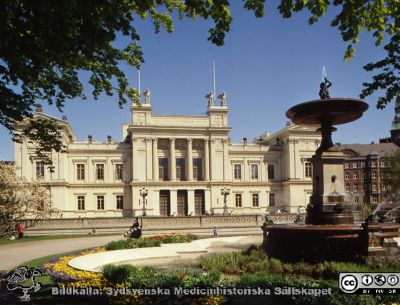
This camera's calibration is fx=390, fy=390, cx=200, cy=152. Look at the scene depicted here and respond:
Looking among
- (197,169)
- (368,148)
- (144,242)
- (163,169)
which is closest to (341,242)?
(144,242)

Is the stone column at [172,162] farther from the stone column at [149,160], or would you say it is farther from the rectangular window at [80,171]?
the rectangular window at [80,171]

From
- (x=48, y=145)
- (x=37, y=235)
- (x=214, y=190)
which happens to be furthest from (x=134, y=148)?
(x=48, y=145)

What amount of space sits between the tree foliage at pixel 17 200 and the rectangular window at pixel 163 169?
17.1m

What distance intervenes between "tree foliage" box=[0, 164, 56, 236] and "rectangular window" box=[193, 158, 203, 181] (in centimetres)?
2105

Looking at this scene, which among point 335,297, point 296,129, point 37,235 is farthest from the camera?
point 296,129

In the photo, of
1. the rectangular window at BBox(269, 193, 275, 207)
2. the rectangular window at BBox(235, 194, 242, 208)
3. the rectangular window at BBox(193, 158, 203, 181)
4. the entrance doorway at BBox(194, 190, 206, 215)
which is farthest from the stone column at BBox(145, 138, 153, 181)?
the rectangular window at BBox(269, 193, 275, 207)

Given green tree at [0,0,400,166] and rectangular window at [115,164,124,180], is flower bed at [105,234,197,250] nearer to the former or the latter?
green tree at [0,0,400,166]

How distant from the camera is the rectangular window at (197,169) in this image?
5303 centimetres

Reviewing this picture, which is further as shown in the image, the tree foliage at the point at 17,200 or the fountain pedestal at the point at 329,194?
the tree foliage at the point at 17,200

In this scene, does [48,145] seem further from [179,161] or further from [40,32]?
[179,161]

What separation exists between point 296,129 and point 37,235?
37835 millimetres

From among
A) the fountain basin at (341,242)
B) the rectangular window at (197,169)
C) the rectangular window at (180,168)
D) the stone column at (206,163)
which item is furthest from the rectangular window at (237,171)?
the fountain basin at (341,242)

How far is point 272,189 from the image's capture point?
57.3 m

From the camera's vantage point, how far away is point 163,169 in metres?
52.2
